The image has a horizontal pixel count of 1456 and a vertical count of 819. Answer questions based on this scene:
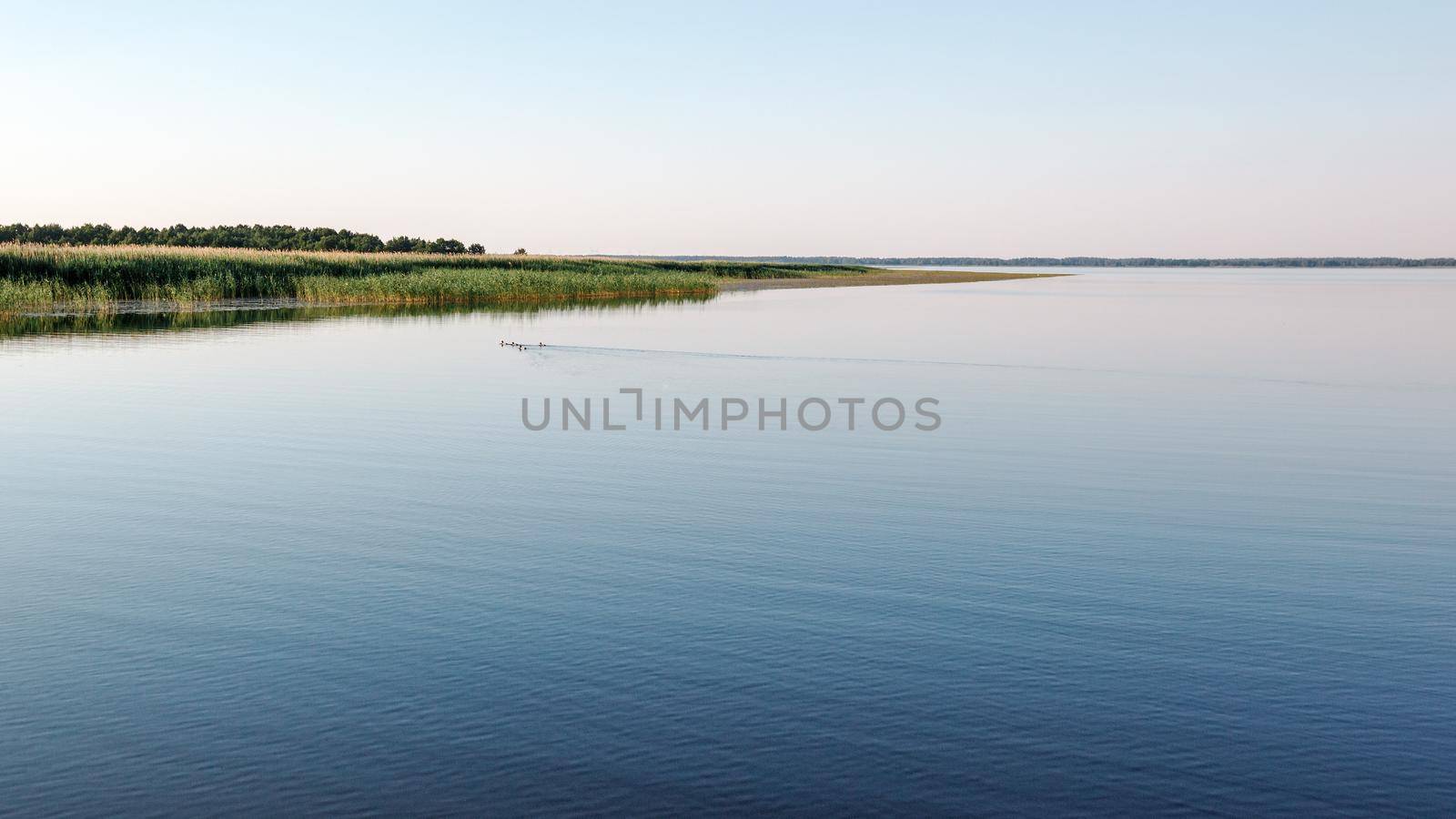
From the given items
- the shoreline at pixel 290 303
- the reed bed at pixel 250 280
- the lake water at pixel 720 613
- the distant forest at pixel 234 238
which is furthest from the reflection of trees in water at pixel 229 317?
the distant forest at pixel 234 238

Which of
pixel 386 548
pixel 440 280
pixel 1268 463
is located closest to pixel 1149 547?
pixel 1268 463

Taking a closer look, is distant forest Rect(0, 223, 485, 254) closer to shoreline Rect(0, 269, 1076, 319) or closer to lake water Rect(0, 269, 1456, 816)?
shoreline Rect(0, 269, 1076, 319)

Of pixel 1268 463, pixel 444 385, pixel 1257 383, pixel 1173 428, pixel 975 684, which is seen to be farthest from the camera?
pixel 1257 383

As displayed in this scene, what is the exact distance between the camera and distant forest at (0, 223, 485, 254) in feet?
370

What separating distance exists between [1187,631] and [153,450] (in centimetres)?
1283

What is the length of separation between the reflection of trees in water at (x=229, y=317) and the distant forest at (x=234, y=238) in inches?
2101

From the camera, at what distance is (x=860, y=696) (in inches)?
264

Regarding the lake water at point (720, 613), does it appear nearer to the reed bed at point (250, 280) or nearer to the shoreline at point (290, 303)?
the shoreline at point (290, 303)

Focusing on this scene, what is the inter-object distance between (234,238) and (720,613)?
417 ft

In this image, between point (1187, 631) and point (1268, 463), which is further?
point (1268, 463)

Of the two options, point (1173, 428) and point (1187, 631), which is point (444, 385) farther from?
point (1187, 631)

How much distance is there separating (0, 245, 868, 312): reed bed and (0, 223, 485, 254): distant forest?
136ft

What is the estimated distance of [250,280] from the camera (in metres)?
55.7

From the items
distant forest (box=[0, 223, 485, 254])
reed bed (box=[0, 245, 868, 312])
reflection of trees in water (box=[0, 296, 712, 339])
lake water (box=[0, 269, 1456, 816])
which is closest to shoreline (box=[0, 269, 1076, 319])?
reed bed (box=[0, 245, 868, 312])
